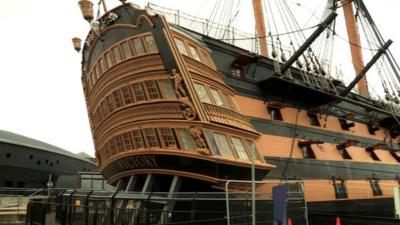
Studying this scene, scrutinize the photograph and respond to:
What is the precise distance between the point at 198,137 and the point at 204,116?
0.71 m

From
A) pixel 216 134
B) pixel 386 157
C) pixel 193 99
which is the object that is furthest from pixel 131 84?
pixel 386 157

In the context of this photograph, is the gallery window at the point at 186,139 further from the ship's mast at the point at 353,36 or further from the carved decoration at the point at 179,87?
the ship's mast at the point at 353,36

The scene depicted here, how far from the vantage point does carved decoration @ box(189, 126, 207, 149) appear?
488 inches

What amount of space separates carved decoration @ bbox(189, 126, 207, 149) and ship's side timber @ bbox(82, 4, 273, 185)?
0.03m

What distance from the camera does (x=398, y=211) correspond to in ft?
27.7

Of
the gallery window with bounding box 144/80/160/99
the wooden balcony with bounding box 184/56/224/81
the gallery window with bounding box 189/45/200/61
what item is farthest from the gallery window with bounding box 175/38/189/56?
the gallery window with bounding box 144/80/160/99

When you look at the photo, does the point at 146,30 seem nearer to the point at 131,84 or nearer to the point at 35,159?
the point at 131,84

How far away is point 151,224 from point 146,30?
6784 mm

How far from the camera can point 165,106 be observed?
1338cm

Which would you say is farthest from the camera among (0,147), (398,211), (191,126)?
(0,147)

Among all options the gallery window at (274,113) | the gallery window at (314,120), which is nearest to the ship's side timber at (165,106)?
the gallery window at (274,113)

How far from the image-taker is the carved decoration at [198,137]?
12391 millimetres

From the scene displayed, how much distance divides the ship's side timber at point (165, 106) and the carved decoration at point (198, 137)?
3cm

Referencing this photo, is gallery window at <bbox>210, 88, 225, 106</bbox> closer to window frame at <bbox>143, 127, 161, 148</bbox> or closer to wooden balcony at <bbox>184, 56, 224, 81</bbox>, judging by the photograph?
wooden balcony at <bbox>184, 56, 224, 81</bbox>
